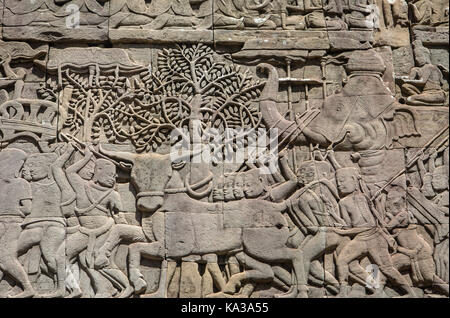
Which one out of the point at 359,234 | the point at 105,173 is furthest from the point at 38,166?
the point at 359,234

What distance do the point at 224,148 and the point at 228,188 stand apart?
0.49 meters

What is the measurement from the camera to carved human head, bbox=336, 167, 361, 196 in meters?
7.34

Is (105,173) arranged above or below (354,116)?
below

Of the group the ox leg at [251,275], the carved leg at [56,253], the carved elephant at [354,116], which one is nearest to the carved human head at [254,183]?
the carved elephant at [354,116]

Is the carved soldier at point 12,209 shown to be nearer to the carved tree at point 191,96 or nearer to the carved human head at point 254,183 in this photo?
the carved tree at point 191,96

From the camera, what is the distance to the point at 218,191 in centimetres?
733

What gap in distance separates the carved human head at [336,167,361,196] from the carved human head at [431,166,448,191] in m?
0.89

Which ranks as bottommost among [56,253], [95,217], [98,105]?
[56,253]

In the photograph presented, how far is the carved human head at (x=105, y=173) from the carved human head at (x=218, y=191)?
1.17 meters

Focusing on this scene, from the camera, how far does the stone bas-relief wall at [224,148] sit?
7082 mm

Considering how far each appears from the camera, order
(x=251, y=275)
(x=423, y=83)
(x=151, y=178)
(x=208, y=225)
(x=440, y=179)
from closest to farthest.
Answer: (x=251, y=275) → (x=208, y=225) → (x=151, y=178) → (x=440, y=179) → (x=423, y=83)

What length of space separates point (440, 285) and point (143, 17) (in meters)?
4.76

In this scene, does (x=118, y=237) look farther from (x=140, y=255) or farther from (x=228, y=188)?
(x=228, y=188)
